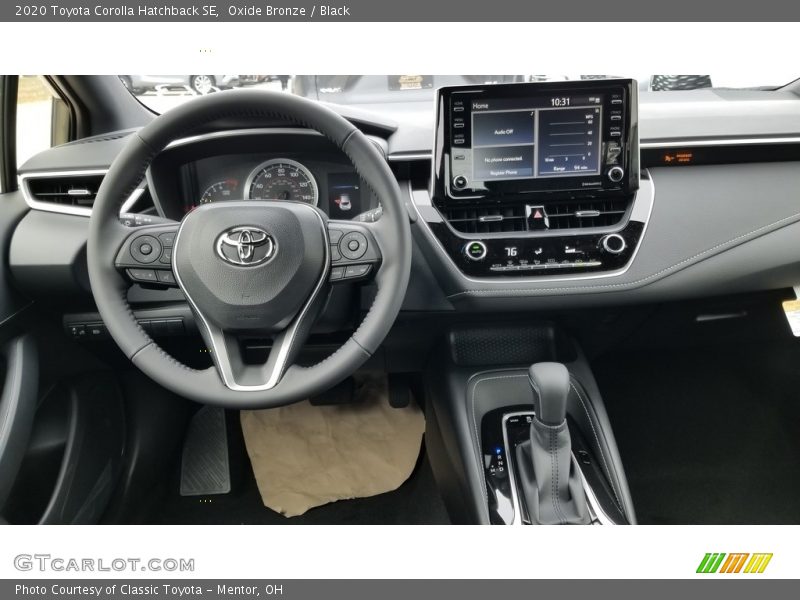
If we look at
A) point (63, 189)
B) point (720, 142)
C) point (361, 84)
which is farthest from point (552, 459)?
point (63, 189)

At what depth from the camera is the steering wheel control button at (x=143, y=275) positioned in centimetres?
103

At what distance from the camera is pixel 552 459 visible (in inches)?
48.9

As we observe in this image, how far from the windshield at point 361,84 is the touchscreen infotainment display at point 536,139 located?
0.03 m

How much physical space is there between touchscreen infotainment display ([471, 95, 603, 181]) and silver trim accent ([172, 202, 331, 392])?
436mm

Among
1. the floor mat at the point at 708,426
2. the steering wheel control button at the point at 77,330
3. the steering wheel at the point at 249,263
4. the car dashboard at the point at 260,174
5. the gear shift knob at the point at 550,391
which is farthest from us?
the floor mat at the point at 708,426

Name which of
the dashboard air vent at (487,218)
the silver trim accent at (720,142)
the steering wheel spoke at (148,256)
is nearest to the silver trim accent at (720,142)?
the silver trim accent at (720,142)

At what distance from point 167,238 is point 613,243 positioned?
3.10 feet

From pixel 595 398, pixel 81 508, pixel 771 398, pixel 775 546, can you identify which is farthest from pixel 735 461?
Answer: pixel 81 508

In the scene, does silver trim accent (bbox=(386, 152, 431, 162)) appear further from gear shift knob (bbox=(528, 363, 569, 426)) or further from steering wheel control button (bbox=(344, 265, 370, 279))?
gear shift knob (bbox=(528, 363, 569, 426))

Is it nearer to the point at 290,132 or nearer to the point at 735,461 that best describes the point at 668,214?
the point at 290,132

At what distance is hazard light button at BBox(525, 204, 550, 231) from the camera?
4.32ft

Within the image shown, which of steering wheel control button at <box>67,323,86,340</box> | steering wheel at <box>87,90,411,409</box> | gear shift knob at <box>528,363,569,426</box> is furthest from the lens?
steering wheel control button at <box>67,323,86,340</box>

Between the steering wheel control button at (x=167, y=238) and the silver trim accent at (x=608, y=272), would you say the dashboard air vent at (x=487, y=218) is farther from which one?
the steering wheel control button at (x=167, y=238)

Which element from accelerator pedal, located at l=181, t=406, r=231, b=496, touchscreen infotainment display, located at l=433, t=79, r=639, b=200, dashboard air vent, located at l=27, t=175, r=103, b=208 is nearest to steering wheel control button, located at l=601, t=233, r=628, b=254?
touchscreen infotainment display, located at l=433, t=79, r=639, b=200
